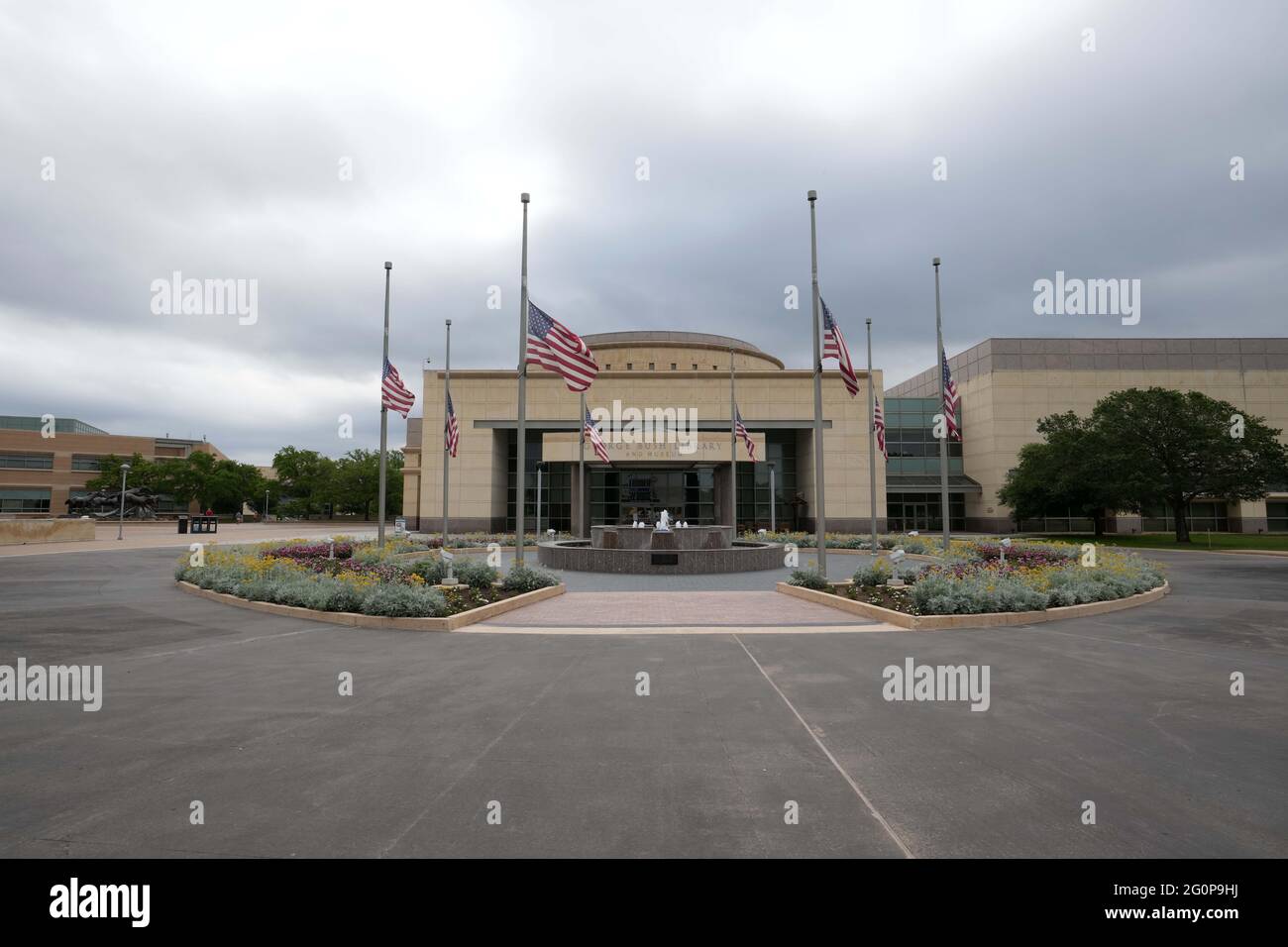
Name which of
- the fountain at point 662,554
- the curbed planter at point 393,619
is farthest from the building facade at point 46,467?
the curbed planter at point 393,619

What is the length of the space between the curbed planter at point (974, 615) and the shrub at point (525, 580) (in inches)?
279

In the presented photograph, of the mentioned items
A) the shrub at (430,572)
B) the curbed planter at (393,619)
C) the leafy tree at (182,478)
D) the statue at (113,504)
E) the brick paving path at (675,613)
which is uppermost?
the leafy tree at (182,478)

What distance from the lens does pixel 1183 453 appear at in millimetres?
41688

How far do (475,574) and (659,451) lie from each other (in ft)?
93.5

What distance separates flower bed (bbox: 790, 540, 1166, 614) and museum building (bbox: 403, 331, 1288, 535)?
20280mm

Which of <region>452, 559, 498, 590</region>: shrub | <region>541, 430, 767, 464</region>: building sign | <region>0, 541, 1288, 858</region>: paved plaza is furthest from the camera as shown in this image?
<region>541, 430, 767, 464</region>: building sign

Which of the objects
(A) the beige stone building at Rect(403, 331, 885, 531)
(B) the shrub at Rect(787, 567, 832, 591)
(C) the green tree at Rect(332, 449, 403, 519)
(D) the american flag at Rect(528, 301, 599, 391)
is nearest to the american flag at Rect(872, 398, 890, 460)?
(B) the shrub at Rect(787, 567, 832, 591)

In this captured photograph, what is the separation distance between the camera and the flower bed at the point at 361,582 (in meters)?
12.9

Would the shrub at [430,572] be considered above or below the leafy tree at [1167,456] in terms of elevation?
below

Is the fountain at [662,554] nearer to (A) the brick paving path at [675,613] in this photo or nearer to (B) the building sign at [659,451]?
(A) the brick paving path at [675,613]

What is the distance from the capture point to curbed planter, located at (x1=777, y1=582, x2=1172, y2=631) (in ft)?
40.4

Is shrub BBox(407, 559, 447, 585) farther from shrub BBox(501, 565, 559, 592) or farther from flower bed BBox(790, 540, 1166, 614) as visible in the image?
flower bed BBox(790, 540, 1166, 614)
